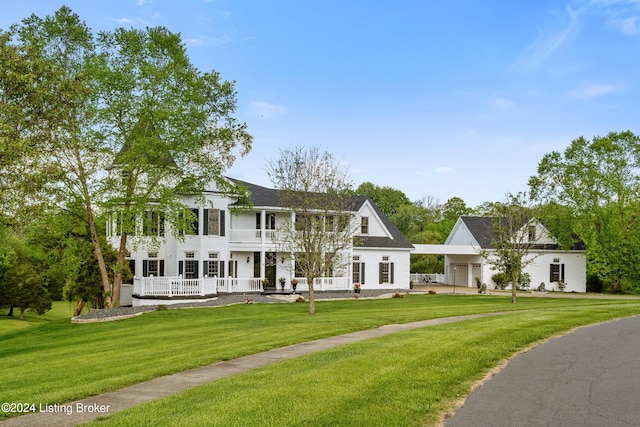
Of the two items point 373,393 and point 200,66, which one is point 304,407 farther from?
point 200,66

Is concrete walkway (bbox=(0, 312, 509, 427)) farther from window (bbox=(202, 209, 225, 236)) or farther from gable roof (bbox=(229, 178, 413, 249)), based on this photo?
gable roof (bbox=(229, 178, 413, 249))

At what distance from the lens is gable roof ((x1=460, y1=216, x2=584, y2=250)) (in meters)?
46.2

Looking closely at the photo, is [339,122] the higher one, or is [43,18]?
[43,18]

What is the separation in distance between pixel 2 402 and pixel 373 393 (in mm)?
6617

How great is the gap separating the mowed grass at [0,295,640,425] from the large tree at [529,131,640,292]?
67.7 feet

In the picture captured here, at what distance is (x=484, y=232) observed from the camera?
48.0m

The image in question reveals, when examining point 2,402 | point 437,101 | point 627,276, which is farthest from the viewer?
point 627,276

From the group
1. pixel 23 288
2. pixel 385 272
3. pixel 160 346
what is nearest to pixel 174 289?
pixel 160 346

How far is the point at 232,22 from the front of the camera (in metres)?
21.8

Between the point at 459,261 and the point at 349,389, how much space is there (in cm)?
4351

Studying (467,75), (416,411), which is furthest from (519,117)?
(416,411)

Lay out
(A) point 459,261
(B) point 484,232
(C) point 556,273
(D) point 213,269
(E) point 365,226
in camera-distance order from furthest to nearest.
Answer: (A) point 459,261
(B) point 484,232
(C) point 556,273
(E) point 365,226
(D) point 213,269

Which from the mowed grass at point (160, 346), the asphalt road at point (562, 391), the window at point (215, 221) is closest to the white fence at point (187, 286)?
the window at point (215, 221)

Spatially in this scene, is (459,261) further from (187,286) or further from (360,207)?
(187,286)
